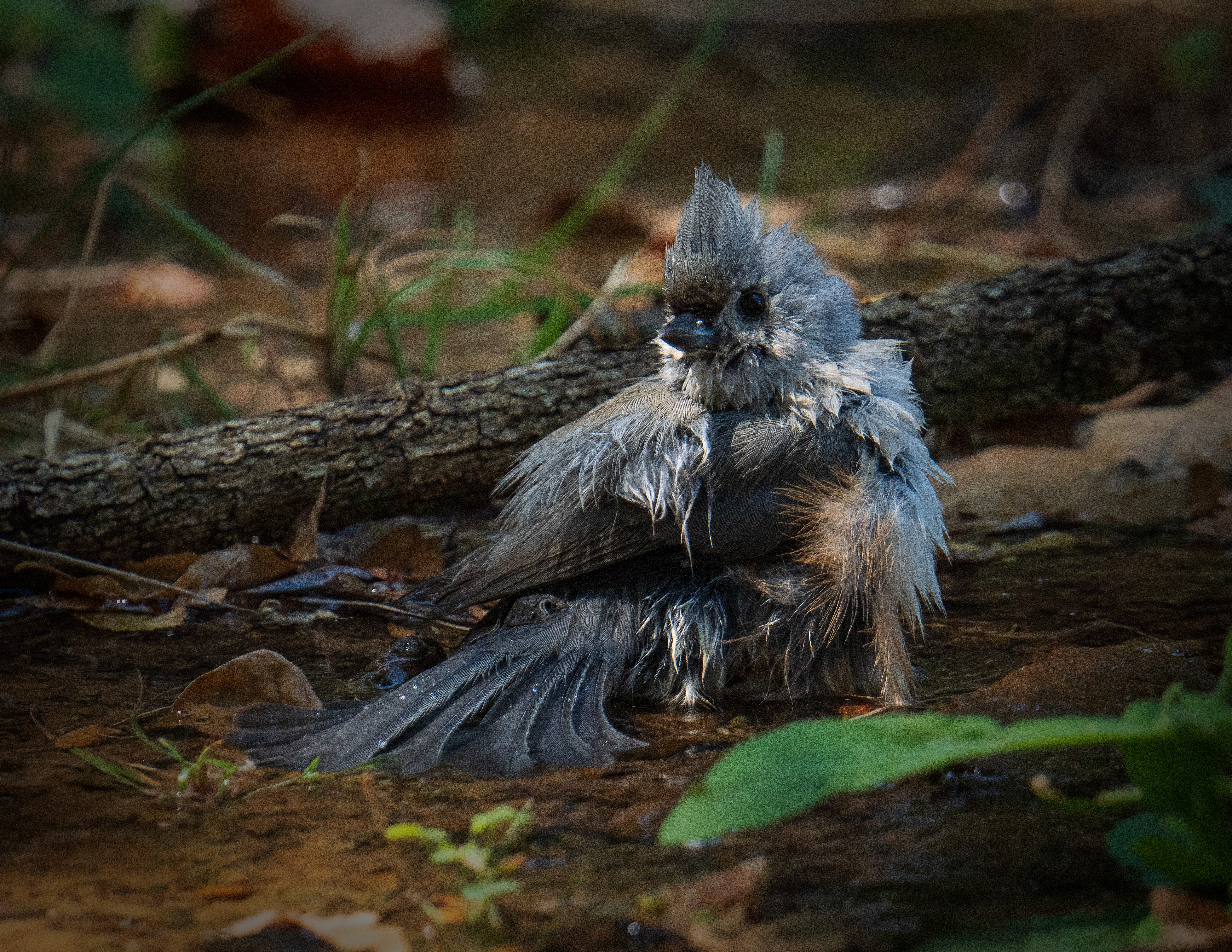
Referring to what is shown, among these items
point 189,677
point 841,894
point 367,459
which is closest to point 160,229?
point 367,459

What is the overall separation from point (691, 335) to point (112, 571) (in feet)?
5.73

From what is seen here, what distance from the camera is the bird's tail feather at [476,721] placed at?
2359 mm

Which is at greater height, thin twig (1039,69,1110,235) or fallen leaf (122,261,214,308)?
thin twig (1039,69,1110,235)

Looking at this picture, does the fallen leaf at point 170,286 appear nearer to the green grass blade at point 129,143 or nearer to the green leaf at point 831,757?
the green grass blade at point 129,143

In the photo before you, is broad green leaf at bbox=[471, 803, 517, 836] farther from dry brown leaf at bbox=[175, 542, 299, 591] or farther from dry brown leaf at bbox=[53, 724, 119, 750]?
dry brown leaf at bbox=[175, 542, 299, 591]

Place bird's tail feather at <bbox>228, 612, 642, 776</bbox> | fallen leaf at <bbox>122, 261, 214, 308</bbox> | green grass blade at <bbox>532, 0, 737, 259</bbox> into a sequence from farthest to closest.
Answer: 1. fallen leaf at <bbox>122, 261, 214, 308</bbox>
2. green grass blade at <bbox>532, 0, 737, 259</bbox>
3. bird's tail feather at <bbox>228, 612, 642, 776</bbox>

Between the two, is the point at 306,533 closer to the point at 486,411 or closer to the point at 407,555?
the point at 407,555

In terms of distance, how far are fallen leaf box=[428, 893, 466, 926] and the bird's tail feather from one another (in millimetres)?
516

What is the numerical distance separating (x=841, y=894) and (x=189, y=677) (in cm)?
177

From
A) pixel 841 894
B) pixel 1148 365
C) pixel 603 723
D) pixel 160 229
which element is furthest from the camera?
pixel 160 229

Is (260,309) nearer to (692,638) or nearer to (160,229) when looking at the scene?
(160,229)

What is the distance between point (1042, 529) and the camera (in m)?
3.57

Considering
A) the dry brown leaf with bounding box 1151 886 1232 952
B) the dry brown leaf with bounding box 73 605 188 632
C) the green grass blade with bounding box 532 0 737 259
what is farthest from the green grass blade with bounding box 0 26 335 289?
the dry brown leaf with bounding box 1151 886 1232 952

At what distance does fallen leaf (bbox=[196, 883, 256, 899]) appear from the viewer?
182cm
